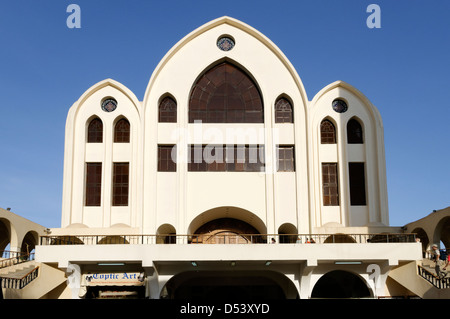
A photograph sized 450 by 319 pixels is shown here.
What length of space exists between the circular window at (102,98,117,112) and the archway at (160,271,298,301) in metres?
9.83

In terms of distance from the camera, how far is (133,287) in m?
24.8

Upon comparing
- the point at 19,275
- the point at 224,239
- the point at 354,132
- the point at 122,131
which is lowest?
the point at 19,275

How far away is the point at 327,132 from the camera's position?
1225 inches

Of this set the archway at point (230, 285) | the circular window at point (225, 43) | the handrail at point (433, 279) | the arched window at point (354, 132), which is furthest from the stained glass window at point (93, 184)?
the handrail at point (433, 279)

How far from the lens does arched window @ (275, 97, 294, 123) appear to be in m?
30.7

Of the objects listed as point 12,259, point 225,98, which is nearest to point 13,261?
point 12,259

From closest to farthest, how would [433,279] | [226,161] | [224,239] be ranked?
1. [433,279]
2. [224,239]
3. [226,161]

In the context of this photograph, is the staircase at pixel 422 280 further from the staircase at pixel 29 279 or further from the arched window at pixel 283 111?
the staircase at pixel 29 279

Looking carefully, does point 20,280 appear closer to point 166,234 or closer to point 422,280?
point 166,234

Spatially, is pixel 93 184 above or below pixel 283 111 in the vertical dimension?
below

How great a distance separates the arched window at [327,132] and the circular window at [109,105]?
11.4m

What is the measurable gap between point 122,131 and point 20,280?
1056cm

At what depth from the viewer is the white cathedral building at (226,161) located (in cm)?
2903
